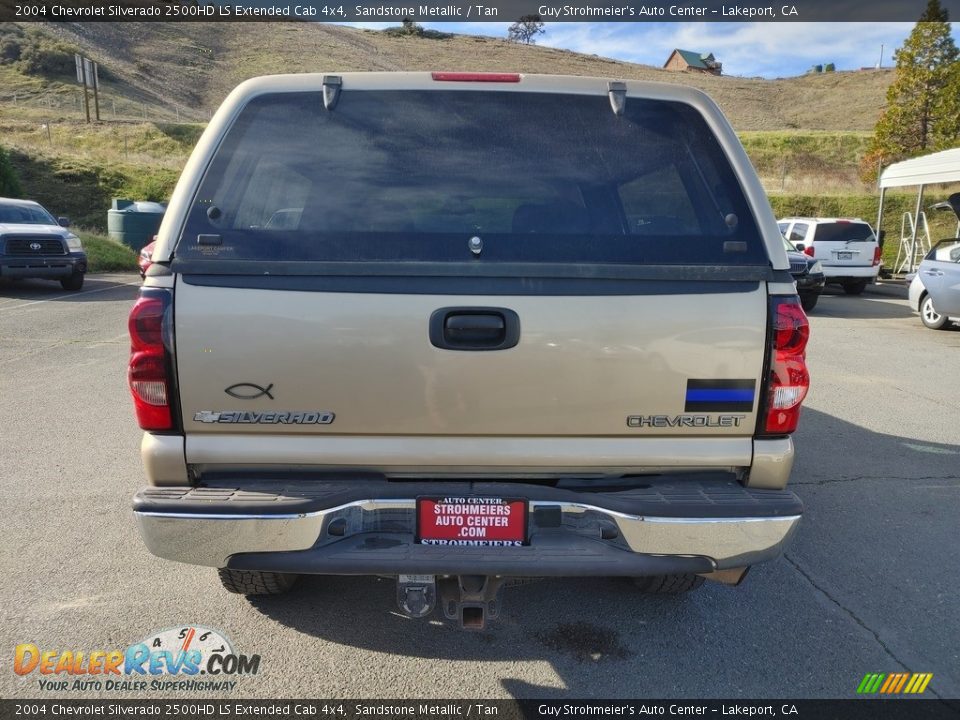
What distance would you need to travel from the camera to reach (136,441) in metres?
5.36

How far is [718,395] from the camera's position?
2383 mm

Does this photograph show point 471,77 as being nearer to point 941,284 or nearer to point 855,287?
point 941,284

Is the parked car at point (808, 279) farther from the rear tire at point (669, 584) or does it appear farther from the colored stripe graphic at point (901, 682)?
the colored stripe graphic at point (901, 682)

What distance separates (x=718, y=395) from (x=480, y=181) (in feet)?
3.72

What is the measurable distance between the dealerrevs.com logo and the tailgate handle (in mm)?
1504

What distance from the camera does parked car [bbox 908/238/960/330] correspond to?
10.9 meters

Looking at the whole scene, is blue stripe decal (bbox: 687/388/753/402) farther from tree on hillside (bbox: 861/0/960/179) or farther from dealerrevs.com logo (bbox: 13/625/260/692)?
tree on hillside (bbox: 861/0/960/179)

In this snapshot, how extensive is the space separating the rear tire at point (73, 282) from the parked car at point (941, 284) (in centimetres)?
1587

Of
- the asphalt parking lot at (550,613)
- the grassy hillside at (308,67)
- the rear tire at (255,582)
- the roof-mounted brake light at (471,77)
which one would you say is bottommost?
the asphalt parking lot at (550,613)

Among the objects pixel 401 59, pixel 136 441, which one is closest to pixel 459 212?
pixel 136 441

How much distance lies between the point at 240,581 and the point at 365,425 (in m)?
1.02

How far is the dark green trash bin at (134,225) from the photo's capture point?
21484mm

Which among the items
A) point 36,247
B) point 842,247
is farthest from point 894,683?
point 842,247

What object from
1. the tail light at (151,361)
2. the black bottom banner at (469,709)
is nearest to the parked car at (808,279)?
the black bottom banner at (469,709)
